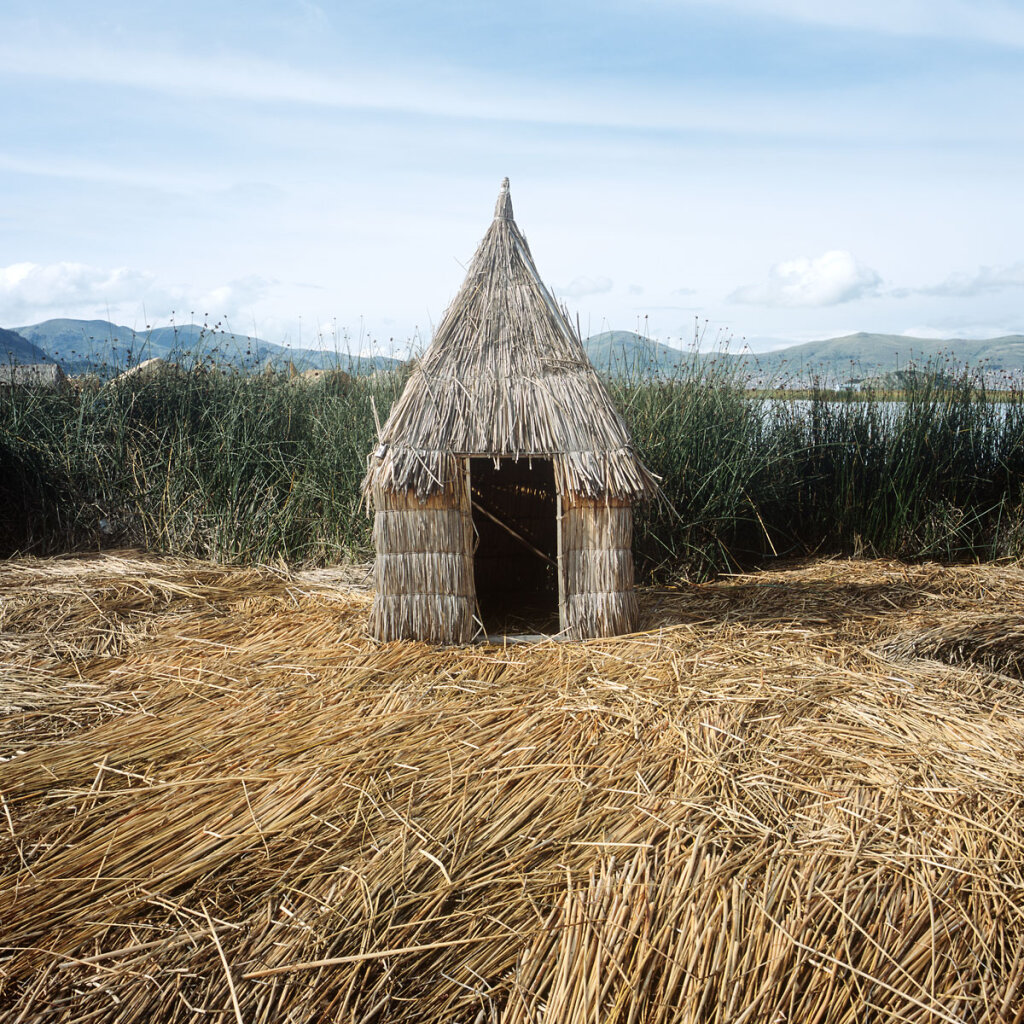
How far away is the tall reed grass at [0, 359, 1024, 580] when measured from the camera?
5660 millimetres

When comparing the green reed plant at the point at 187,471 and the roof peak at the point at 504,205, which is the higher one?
the roof peak at the point at 504,205

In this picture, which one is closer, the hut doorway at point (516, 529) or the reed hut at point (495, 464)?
the reed hut at point (495, 464)

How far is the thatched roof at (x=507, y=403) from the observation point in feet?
11.6

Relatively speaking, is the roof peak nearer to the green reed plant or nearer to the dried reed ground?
the dried reed ground

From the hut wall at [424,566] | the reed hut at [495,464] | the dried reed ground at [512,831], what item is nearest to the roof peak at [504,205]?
the reed hut at [495,464]

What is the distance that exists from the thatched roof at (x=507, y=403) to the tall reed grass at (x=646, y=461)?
179cm

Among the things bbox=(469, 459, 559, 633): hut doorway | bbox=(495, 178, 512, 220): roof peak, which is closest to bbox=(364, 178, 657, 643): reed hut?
bbox=(495, 178, 512, 220): roof peak

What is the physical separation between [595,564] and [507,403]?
75 centimetres

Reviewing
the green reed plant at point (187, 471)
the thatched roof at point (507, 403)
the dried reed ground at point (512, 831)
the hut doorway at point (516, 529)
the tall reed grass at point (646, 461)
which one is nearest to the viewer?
the dried reed ground at point (512, 831)

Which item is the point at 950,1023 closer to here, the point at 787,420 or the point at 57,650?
the point at 57,650

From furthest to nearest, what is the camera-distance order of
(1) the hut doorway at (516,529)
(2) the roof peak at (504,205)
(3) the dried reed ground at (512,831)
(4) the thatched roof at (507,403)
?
1. (1) the hut doorway at (516,529)
2. (2) the roof peak at (504,205)
3. (4) the thatched roof at (507,403)
4. (3) the dried reed ground at (512,831)

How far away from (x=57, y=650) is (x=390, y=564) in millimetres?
1510

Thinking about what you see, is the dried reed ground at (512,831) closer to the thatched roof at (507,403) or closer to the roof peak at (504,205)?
the thatched roof at (507,403)

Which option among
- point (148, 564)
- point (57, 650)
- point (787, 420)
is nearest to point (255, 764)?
point (57, 650)
